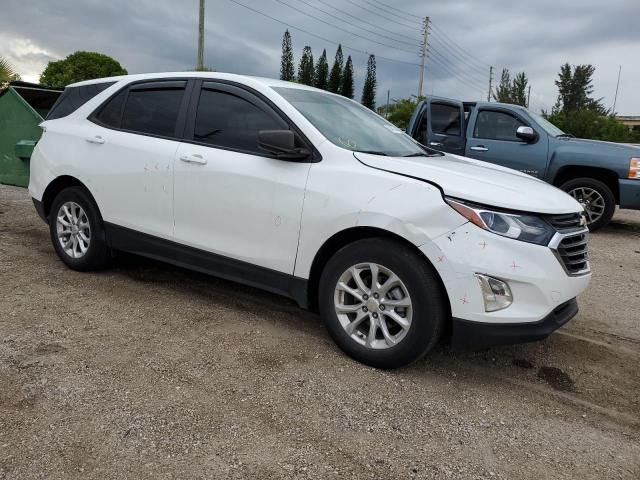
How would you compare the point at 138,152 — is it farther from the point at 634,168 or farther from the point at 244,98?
the point at 634,168

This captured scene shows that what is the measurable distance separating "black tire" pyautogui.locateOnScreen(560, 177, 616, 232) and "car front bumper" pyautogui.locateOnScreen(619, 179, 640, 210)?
0.16 meters

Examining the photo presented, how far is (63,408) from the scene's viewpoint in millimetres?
2752

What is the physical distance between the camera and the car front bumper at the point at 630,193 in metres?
7.75

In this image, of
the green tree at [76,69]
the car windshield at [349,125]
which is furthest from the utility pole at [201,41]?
the car windshield at [349,125]

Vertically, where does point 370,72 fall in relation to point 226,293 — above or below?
above

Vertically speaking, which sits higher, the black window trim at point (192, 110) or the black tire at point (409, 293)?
the black window trim at point (192, 110)

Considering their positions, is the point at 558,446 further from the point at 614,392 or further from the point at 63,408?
the point at 63,408

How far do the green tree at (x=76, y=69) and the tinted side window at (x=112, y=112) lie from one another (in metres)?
23.4

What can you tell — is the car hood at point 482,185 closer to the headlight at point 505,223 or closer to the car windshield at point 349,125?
the headlight at point 505,223

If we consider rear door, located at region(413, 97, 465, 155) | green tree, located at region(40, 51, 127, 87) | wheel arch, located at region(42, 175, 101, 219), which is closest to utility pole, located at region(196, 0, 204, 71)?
green tree, located at region(40, 51, 127, 87)

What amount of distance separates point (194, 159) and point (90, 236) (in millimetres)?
1427

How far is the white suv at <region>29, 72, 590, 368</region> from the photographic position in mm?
2996

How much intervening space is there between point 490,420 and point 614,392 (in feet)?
3.08

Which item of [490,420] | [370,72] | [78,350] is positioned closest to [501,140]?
[490,420]
